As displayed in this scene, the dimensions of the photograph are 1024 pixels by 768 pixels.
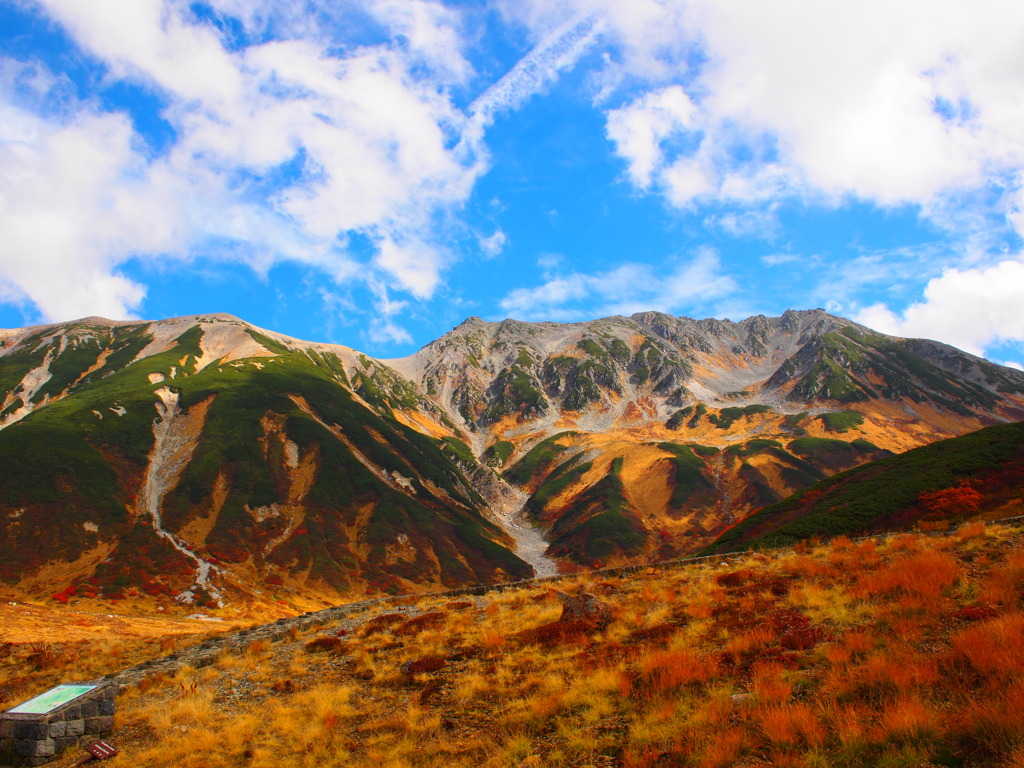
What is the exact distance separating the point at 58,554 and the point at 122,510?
1268 cm

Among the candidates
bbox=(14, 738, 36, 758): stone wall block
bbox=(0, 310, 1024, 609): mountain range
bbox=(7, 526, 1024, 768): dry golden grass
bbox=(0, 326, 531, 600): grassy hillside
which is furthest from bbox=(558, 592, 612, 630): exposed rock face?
bbox=(0, 326, 531, 600): grassy hillside

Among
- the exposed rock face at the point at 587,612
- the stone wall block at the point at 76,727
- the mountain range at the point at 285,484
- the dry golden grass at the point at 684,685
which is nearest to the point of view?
the dry golden grass at the point at 684,685

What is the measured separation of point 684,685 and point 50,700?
1751 centimetres

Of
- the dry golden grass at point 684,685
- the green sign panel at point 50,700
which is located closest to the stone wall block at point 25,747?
the green sign panel at point 50,700

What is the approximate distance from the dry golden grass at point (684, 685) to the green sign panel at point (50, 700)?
155 cm

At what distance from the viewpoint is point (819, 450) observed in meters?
154

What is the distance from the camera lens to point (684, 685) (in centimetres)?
1089

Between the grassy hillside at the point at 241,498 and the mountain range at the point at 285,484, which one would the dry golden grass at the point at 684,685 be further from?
the grassy hillside at the point at 241,498

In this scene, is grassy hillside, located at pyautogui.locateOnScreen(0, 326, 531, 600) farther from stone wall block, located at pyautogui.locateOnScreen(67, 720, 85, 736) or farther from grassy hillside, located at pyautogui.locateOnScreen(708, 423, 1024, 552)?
grassy hillside, located at pyautogui.locateOnScreen(708, 423, 1024, 552)

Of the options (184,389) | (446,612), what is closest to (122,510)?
(184,389)

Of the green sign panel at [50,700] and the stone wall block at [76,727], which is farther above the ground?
the green sign panel at [50,700]

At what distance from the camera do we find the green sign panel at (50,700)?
1359 cm

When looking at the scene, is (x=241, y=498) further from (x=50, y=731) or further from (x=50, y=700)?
(x=50, y=731)

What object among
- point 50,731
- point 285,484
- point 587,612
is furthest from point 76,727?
point 285,484
